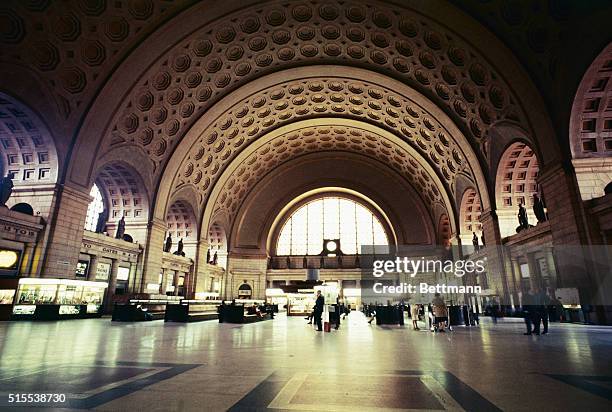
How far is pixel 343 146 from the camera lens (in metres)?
33.5

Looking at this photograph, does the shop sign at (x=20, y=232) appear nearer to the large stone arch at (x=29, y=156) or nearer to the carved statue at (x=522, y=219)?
the large stone arch at (x=29, y=156)

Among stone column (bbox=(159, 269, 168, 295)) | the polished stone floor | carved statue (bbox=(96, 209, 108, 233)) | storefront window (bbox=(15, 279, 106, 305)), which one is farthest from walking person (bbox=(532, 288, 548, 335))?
carved statue (bbox=(96, 209, 108, 233))

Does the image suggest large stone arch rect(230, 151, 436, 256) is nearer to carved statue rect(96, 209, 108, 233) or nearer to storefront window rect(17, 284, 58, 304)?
carved statue rect(96, 209, 108, 233)

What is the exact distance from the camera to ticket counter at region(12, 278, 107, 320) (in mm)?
13305

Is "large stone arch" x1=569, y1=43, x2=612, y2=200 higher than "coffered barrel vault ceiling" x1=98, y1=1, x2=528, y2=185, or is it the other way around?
"coffered barrel vault ceiling" x1=98, y1=1, x2=528, y2=185

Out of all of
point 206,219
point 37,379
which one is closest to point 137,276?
point 206,219

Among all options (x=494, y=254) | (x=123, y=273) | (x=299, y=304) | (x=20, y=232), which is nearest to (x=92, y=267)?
(x=123, y=273)

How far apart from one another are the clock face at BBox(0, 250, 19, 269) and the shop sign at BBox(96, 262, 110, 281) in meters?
4.98

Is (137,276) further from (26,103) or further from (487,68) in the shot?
(487,68)

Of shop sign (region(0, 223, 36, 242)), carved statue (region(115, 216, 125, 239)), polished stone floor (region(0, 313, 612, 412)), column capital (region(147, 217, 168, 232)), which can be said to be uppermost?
column capital (region(147, 217, 168, 232))

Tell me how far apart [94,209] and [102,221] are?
1.67 meters

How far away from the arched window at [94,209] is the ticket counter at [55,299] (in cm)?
808

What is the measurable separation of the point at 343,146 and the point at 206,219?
15.3m

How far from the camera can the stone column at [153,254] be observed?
21.2 meters
